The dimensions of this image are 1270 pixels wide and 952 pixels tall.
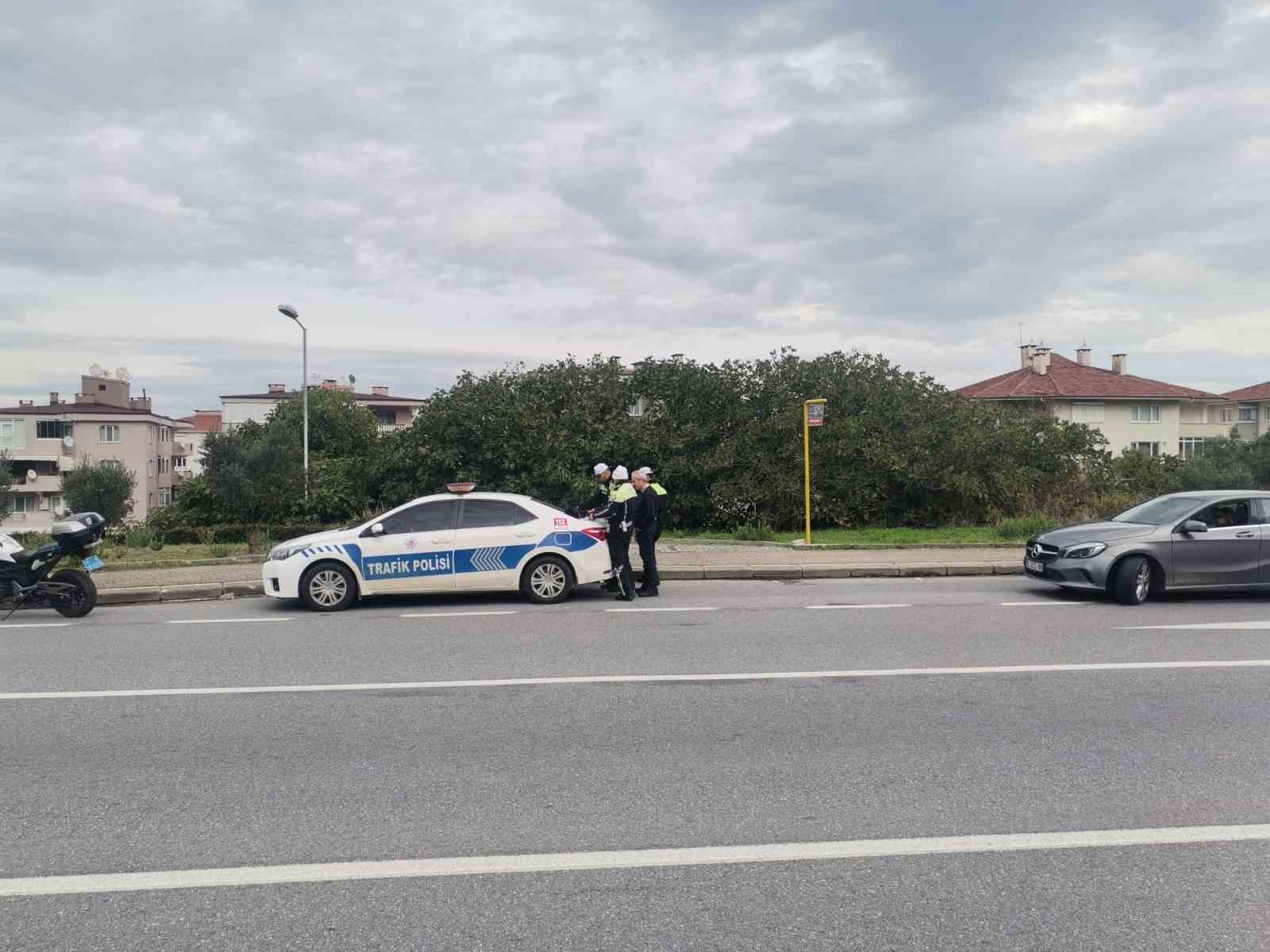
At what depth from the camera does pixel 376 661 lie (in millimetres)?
8617

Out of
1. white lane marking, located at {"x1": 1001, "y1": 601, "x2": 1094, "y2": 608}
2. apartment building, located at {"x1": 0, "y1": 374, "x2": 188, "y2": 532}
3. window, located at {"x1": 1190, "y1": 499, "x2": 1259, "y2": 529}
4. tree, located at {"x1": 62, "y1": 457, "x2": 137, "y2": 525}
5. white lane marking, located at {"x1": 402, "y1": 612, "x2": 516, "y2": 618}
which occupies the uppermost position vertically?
apartment building, located at {"x1": 0, "y1": 374, "x2": 188, "y2": 532}

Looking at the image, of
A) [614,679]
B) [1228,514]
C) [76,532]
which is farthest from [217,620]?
[1228,514]

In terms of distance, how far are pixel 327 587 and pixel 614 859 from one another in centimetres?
839

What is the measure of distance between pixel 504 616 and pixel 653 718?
4.96 m

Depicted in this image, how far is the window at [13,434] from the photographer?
68.3m

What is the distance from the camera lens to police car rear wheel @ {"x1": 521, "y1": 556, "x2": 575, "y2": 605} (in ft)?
40.3

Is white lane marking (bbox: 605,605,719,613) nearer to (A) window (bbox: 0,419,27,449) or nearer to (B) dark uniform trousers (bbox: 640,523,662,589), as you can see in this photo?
(B) dark uniform trousers (bbox: 640,523,662,589)

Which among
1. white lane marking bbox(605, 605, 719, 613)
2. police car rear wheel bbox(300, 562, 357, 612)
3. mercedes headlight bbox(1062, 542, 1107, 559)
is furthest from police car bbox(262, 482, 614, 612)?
mercedes headlight bbox(1062, 542, 1107, 559)

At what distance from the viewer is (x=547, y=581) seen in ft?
40.4

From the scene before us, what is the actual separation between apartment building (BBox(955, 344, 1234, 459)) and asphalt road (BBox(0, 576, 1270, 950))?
56620mm

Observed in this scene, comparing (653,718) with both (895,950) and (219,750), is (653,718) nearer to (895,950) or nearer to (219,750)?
(219,750)

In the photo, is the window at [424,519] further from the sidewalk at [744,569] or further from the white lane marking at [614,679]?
the white lane marking at [614,679]

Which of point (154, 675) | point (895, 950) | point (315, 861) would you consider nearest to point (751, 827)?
point (895, 950)

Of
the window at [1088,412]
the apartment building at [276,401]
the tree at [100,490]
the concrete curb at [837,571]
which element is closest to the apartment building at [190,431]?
the apartment building at [276,401]
